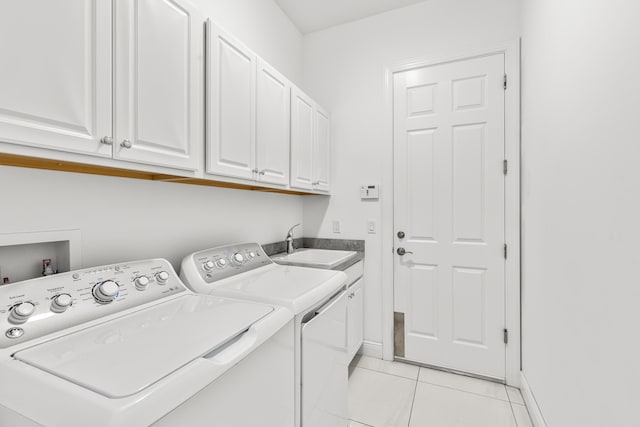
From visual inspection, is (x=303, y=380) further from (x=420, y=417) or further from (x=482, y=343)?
(x=482, y=343)

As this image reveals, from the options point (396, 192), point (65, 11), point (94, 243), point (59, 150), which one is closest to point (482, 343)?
point (396, 192)

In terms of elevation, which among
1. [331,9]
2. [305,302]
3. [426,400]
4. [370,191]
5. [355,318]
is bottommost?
[426,400]

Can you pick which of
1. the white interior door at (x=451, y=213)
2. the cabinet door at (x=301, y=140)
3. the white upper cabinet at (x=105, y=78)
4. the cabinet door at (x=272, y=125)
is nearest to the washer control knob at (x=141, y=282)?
the white upper cabinet at (x=105, y=78)

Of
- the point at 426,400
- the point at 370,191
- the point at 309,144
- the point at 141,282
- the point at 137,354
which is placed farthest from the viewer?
the point at 370,191

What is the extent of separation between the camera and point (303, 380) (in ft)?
3.82

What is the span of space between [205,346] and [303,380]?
0.56m

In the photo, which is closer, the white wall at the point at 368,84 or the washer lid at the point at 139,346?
the washer lid at the point at 139,346

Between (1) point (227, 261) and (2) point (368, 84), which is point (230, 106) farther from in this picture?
(2) point (368, 84)

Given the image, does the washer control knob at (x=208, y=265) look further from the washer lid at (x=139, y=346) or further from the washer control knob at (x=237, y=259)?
the washer lid at (x=139, y=346)

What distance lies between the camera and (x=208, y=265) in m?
1.40

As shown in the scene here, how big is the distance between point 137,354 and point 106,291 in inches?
15.2

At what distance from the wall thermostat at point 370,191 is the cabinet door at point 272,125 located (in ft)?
2.84

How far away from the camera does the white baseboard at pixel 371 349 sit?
2.49 metres

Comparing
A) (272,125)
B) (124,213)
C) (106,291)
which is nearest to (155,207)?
(124,213)
